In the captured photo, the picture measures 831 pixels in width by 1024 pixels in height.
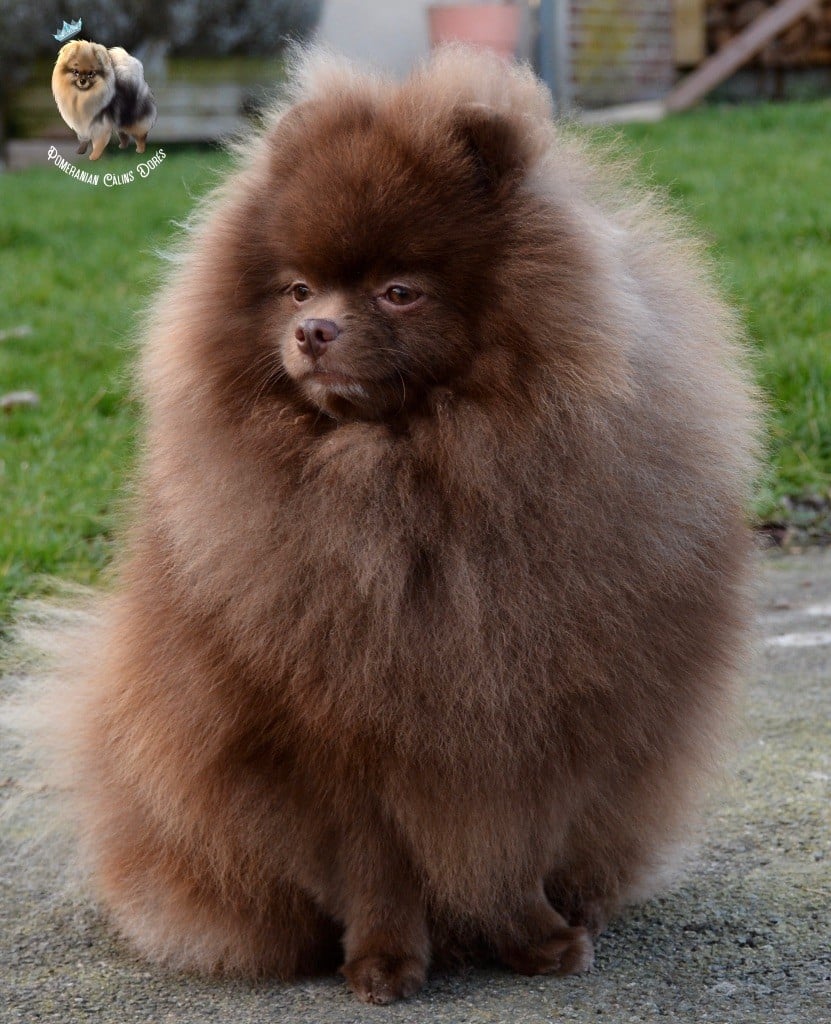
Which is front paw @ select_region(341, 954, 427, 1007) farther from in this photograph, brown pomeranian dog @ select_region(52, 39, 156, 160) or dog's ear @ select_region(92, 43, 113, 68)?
dog's ear @ select_region(92, 43, 113, 68)

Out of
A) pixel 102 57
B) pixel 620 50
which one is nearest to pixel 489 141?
pixel 102 57

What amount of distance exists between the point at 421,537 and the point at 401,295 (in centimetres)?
40

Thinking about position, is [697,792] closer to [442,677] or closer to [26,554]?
[442,677]

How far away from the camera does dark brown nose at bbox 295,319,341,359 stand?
2184 millimetres

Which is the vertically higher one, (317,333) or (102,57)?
(102,57)

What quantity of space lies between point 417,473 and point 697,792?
2.96 feet

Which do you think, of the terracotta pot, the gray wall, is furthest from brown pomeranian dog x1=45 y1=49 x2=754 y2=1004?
the gray wall

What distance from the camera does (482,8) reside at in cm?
1076

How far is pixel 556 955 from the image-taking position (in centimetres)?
251

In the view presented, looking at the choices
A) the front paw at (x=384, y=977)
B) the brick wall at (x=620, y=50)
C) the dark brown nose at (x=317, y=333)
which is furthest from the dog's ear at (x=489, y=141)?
the brick wall at (x=620, y=50)

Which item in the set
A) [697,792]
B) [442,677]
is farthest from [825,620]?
[442,677]

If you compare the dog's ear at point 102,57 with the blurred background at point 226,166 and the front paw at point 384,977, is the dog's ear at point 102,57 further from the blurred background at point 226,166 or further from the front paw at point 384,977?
the front paw at point 384,977

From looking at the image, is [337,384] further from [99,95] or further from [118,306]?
[118,306]

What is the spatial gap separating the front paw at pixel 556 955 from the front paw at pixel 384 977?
202 mm
